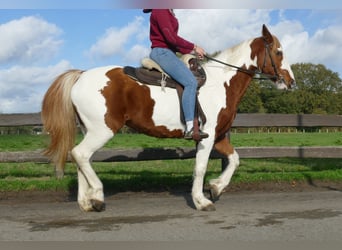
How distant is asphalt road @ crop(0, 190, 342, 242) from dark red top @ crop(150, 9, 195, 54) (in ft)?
7.72

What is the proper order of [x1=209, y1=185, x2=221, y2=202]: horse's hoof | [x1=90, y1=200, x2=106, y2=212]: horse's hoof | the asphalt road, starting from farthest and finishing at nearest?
[x1=209, y1=185, x2=221, y2=202]: horse's hoof → [x1=90, y1=200, x2=106, y2=212]: horse's hoof → the asphalt road

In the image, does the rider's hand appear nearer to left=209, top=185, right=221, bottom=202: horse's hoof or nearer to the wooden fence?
left=209, top=185, right=221, bottom=202: horse's hoof

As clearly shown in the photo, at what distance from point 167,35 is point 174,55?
330mm

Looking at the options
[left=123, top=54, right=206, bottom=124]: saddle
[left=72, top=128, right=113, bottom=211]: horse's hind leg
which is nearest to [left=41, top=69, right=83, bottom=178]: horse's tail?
[left=72, top=128, right=113, bottom=211]: horse's hind leg

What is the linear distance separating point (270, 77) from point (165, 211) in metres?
2.78

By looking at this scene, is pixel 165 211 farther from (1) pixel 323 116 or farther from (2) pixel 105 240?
(1) pixel 323 116

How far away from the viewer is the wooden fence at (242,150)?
28.7ft

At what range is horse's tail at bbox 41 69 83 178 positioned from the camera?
6.43 meters

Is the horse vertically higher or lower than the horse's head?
lower

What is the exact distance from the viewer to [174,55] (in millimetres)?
6656

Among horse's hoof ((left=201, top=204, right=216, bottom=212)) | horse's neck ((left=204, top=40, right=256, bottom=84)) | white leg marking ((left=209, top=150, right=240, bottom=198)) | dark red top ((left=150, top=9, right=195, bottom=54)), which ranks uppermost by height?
dark red top ((left=150, top=9, right=195, bottom=54))

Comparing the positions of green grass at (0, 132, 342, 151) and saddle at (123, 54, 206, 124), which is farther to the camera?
green grass at (0, 132, 342, 151)

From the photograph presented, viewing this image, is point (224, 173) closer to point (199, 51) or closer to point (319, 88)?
point (199, 51)

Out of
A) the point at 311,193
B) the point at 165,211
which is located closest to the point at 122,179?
the point at 165,211
